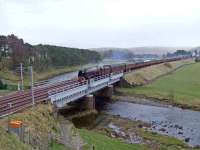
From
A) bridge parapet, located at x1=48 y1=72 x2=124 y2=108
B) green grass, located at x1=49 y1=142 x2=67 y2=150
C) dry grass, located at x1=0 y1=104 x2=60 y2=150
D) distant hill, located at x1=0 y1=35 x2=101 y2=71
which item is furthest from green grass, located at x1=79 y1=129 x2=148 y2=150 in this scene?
distant hill, located at x1=0 y1=35 x2=101 y2=71

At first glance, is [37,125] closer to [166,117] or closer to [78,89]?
[78,89]

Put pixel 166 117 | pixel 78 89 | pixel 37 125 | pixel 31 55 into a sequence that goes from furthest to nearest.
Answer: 1. pixel 31 55
2. pixel 166 117
3. pixel 78 89
4. pixel 37 125

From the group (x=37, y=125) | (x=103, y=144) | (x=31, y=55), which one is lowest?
(x=103, y=144)

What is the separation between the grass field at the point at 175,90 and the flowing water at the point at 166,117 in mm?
4635

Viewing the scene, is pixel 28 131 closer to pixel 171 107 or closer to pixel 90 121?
pixel 90 121

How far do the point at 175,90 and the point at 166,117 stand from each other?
2115cm

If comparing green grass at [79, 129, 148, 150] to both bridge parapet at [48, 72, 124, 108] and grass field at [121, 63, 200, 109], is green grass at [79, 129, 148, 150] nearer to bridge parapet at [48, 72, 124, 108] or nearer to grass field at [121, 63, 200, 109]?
bridge parapet at [48, 72, 124, 108]

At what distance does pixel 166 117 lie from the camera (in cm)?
5506

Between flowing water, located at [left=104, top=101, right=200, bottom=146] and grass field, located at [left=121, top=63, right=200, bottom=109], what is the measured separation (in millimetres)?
4635

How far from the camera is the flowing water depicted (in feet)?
148

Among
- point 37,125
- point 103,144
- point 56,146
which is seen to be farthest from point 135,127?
point 56,146

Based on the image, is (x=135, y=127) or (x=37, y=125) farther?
(x=135, y=127)

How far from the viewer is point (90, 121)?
51.0 m

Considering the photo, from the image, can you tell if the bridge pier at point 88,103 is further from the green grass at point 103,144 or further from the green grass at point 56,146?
the green grass at point 56,146
